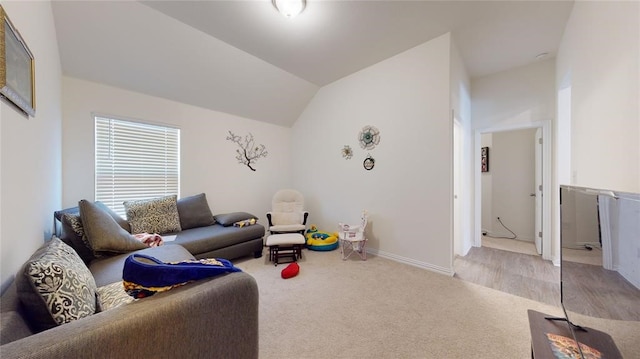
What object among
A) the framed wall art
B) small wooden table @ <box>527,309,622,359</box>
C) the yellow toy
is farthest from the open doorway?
the framed wall art

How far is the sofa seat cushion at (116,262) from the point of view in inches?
59.9

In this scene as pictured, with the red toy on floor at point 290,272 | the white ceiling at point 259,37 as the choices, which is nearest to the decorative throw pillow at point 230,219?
the red toy on floor at point 290,272

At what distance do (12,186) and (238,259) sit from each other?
2.31 meters

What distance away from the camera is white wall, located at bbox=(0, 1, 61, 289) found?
106 cm

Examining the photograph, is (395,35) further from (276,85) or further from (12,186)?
(12,186)

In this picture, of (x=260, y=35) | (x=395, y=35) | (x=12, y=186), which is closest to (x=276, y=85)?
(x=260, y=35)

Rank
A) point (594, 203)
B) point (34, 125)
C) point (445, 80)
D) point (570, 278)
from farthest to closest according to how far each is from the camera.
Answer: point (445, 80)
point (34, 125)
point (570, 278)
point (594, 203)

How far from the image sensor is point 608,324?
76 cm

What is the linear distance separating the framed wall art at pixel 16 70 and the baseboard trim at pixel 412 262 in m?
3.53

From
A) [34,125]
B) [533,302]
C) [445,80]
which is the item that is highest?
[445,80]

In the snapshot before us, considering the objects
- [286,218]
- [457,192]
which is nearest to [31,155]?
[286,218]

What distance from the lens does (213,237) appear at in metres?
2.69

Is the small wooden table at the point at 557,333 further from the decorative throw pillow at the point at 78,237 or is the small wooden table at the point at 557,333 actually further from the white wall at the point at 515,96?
the white wall at the point at 515,96

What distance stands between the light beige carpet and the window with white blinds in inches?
80.6
